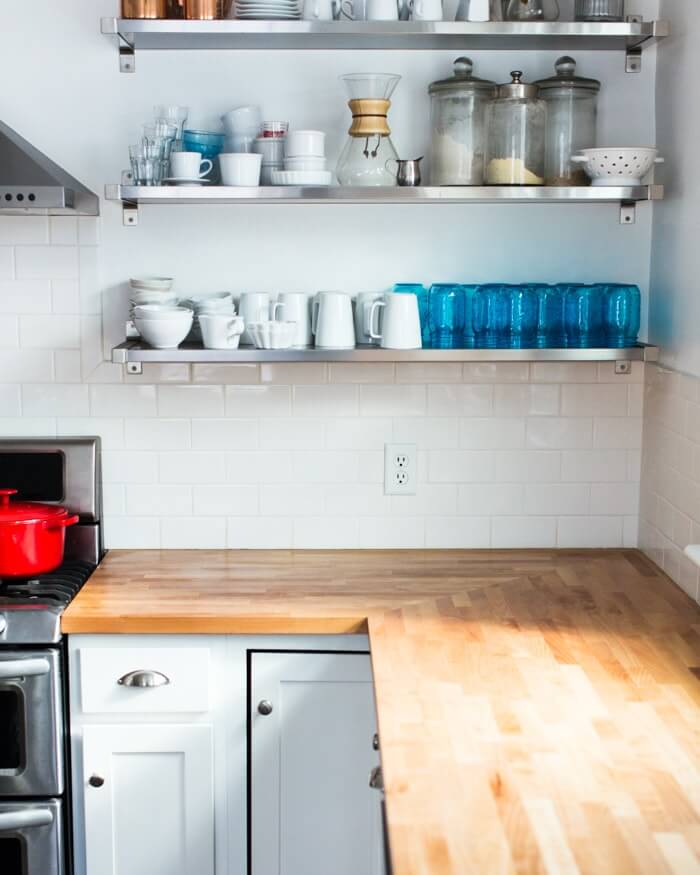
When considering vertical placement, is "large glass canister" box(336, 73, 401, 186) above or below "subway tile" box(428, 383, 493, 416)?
above

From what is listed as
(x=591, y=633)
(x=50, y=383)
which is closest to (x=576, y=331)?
(x=591, y=633)

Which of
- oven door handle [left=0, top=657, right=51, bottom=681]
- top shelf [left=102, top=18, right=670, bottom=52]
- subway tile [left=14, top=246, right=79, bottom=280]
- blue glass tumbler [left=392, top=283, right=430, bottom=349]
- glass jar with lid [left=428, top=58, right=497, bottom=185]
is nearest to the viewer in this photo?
oven door handle [left=0, top=657, right=51, bottom=681]

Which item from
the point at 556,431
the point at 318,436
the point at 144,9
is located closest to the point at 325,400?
the point at 318,436

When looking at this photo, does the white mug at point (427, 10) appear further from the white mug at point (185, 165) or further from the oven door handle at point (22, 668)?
the oven door handle at point (22, 668)

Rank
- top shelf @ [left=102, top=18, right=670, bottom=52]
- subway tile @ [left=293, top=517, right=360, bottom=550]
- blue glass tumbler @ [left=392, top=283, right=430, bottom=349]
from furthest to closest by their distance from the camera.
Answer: subway tile @ [left=293, top=517, right=360, bottom=550]
blue glass tumbler @ [left=392, top=283, right=430, bottom=349]
top shelf @ [left=102, top=18, right=670, bottom=52]

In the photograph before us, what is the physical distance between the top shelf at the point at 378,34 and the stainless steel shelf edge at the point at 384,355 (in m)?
0.71

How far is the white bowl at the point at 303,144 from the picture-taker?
273 centimetres

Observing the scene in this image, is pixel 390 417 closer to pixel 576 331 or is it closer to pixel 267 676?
pixel 576 331

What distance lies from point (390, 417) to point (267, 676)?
0.79 metres

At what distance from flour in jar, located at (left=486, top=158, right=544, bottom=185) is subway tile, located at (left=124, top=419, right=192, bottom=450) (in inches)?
38.6

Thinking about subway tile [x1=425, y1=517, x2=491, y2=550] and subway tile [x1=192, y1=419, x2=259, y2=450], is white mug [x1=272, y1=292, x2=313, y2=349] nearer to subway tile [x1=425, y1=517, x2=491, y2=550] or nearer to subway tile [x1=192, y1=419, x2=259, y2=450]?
subway tile [x1=192, y1=419, x2=259, y2=450]

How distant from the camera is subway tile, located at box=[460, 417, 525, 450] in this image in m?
3.09

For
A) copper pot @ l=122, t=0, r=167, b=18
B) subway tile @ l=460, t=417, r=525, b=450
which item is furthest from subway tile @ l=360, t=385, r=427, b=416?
copper pot @ l=122, t=0, r=167, b=18

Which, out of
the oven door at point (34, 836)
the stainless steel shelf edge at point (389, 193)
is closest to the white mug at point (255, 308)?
the stainless steel shelf edge at point (389, 193)
